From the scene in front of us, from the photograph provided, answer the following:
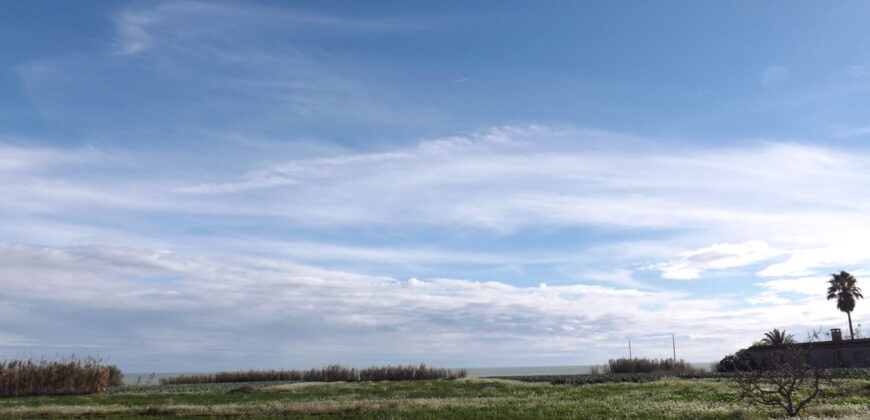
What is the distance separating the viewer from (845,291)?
307ft

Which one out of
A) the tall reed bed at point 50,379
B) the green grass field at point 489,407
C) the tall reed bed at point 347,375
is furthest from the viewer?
the tall reed bed at point 347,375

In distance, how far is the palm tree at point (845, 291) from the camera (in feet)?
304

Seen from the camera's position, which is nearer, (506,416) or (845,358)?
(506,416)

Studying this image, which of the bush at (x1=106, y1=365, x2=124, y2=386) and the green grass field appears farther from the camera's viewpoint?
the bush at (x1=106, y1=365, x2=124, y2=386)

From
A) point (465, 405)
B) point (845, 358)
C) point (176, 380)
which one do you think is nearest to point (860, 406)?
point (465, 405)

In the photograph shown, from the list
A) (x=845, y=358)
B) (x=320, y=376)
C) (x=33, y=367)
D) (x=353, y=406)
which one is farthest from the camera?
(x=320, y=376)

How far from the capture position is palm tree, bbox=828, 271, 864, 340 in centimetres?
9262

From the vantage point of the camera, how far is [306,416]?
91.7 feet

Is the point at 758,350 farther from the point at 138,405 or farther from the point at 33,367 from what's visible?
the point at 33,367

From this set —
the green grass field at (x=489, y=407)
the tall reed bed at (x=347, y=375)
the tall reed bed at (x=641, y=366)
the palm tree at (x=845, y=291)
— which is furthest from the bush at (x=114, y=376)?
the palm tree at (x=845, y=291)

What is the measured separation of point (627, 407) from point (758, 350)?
164 feet

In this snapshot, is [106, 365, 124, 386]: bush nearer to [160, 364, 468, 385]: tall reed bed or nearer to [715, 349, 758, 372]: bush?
[160, 364, 468, 385]: tall reed bed

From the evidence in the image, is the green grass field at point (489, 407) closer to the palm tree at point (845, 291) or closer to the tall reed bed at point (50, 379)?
the tall reed bed at point (50, 379)

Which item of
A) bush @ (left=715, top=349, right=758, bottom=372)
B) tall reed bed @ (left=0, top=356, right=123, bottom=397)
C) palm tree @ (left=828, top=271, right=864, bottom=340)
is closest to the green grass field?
tall reed bed @ (left=0, top=356, right=123, bottom=397)
